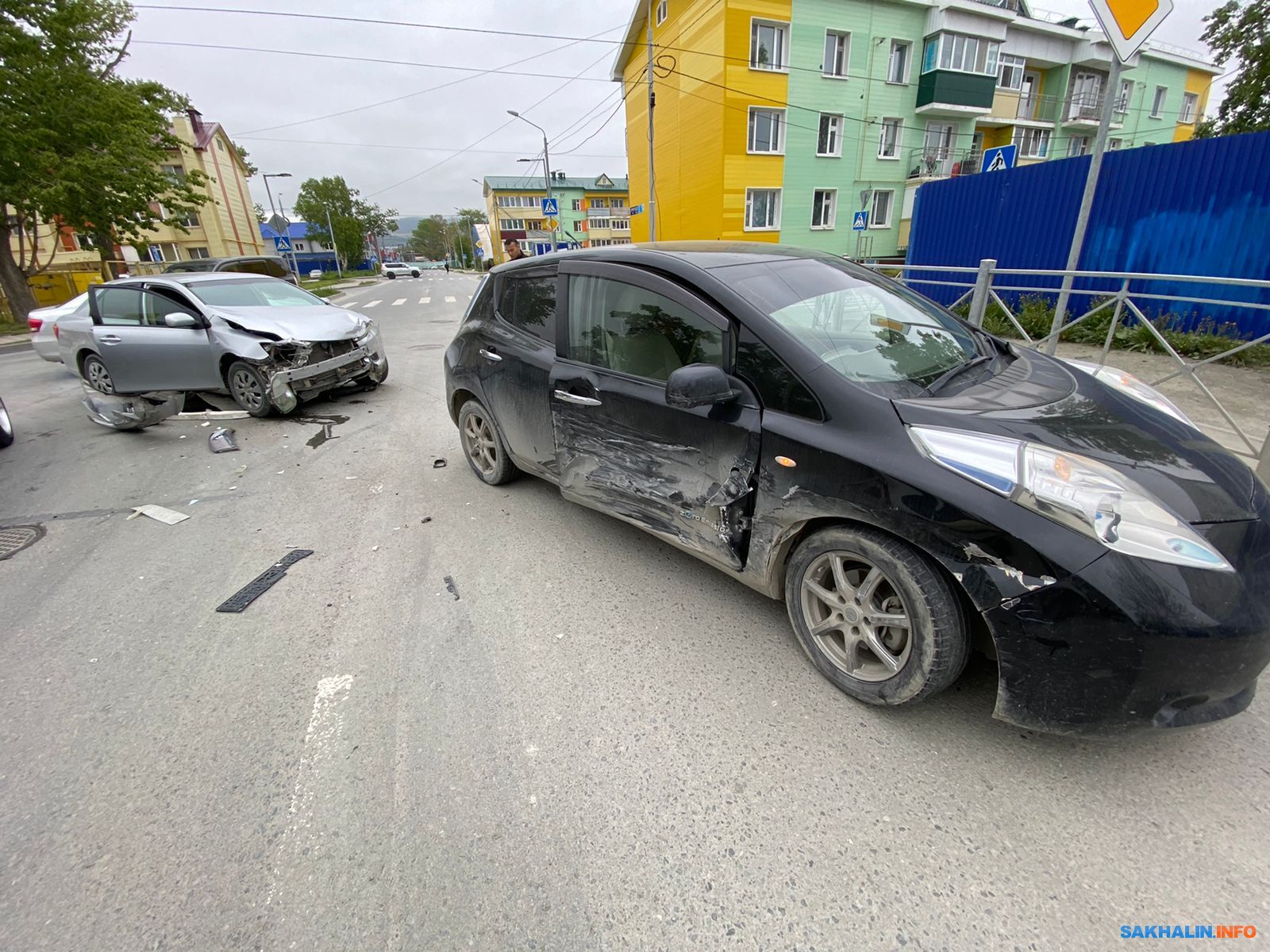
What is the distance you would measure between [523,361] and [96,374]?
717cm

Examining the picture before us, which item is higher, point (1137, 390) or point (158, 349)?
point (1137, 390)

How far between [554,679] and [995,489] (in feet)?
6.01

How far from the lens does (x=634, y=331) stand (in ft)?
9.36

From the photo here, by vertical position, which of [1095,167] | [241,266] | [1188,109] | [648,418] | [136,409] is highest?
[1188,109]

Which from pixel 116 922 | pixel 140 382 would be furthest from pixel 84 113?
pixel 116 922

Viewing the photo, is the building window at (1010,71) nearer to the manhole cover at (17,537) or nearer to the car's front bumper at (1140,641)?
the car's front bumper at (1140,641)

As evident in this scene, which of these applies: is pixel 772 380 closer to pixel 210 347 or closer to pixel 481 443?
pixel 481 443

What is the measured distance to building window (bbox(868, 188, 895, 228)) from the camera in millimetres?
24688

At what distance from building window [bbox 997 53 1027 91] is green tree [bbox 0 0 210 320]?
35.3m

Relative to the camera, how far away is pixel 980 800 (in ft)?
5.94

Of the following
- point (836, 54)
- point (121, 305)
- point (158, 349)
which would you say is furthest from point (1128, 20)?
point (836, 54)

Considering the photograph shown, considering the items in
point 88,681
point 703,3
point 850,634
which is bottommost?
point 88,681

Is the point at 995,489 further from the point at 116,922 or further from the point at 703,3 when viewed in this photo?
the point at 703,3

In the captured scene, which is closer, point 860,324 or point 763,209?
point 860,324
